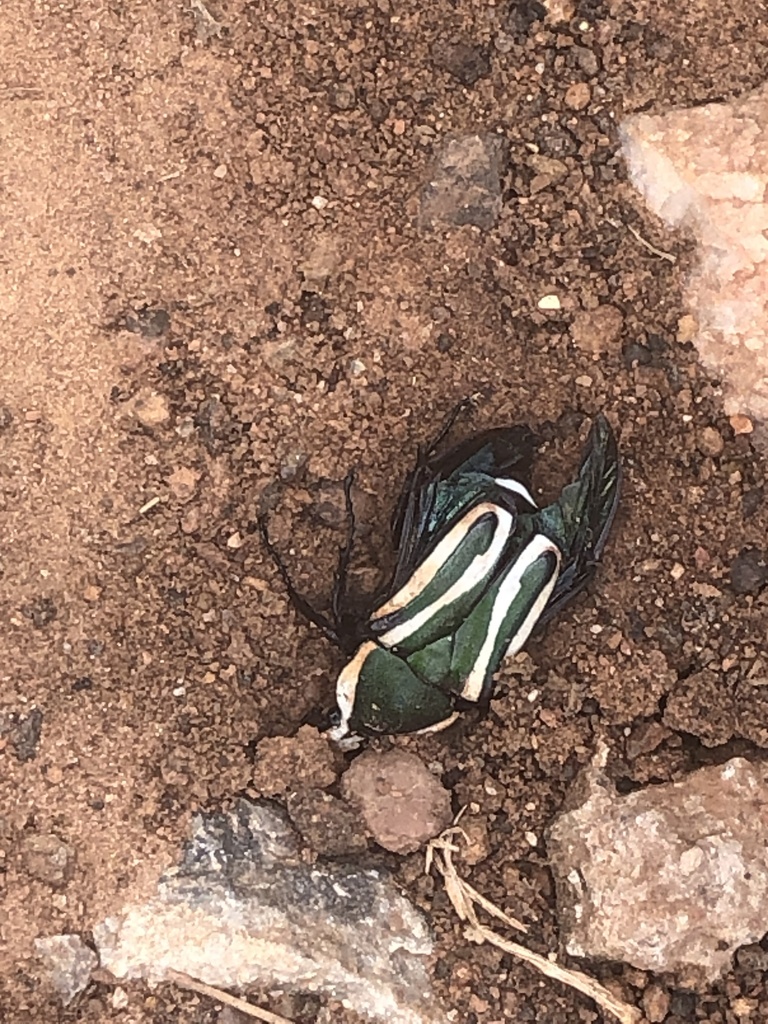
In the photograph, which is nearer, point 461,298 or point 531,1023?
point 531,1023

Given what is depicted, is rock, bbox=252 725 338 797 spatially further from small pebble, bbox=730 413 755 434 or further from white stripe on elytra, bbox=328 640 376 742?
small pebble, bbox=730 413 755 434

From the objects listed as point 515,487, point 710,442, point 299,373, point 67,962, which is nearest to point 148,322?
point 299,373

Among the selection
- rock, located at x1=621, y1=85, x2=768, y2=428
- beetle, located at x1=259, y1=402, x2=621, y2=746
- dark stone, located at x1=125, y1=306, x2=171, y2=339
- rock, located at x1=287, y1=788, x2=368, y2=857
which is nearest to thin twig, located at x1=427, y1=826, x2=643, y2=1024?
rock, located at x1=287, y1=788, x2=368, y2=857

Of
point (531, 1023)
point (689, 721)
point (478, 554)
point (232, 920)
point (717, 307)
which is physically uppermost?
point (717, 307)

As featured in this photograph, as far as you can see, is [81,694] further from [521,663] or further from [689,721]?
[689,721]

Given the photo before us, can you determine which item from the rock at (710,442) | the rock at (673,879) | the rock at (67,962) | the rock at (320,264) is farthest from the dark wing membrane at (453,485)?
the rock at (67,962)

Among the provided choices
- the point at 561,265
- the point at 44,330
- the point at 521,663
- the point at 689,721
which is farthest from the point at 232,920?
→ the point at 561,265
